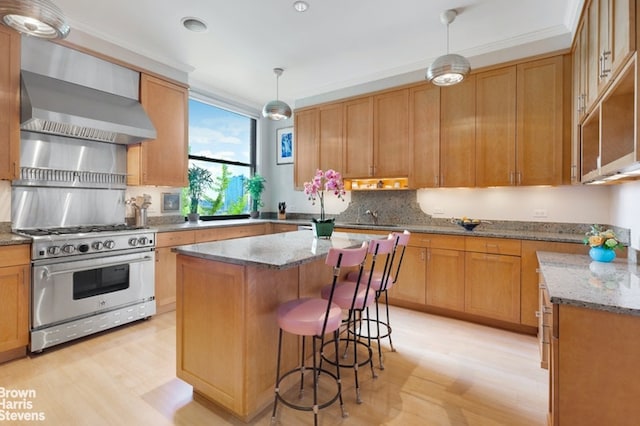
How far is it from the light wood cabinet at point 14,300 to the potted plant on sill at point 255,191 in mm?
3241

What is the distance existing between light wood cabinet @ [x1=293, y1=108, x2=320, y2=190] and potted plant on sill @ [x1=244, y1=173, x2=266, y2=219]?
699mm

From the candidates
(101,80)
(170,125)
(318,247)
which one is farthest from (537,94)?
(101,80)

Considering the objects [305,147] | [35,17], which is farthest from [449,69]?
[305,147]

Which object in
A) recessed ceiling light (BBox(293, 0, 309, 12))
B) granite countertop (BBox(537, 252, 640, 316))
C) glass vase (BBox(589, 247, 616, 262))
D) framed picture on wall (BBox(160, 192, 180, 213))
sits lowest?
granite countertop (BBox(537, 252, 640, 316))

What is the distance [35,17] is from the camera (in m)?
1.80

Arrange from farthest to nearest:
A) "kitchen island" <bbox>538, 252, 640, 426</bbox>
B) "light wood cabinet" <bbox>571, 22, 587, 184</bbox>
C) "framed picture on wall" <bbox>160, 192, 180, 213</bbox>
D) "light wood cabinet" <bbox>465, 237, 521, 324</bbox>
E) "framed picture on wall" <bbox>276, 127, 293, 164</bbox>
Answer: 1. "framed picture on wall" <bbox>276, 127, 293, 164</bbox>
2. "framed picture on wall" <bbox>160, 192, 180, 213</bbox>
3. "light wood cabinet" <bbox>465, 237, 521, 324</bbox>
4. "light wood cabinet" <bbox>571, 22, 587, 184</bbox>
5. "kitchen island" <bbox>538, 252, 640, 426</bbox>

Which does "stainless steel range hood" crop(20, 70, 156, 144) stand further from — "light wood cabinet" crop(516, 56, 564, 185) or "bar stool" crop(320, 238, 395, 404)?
"light wood cabinet" crop(516, 56, 564, 185)

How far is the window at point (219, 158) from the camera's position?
189 inches

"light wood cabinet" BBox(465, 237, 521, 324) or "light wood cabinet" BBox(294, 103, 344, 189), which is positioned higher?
"light wood cabinet" BBox(294, 103, 344, 189)

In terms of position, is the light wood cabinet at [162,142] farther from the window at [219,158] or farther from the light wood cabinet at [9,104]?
the light wood cabinet at [9,104]

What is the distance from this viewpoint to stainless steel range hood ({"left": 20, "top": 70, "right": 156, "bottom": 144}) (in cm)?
284

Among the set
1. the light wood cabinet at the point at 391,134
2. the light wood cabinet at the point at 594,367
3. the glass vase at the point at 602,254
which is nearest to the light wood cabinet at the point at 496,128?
the light wood cabinet at the point at 391,134

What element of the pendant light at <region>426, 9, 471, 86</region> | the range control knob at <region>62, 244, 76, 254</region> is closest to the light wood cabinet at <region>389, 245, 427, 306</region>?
the pendant light at <region>426, 9, 471, 86</region>

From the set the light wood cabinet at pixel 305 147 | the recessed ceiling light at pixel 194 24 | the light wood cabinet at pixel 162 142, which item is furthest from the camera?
the light wood cabinet at pixel 305 147
